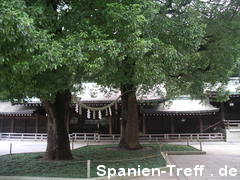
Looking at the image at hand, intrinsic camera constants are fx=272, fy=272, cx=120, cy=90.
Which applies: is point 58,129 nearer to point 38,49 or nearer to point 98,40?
point 98,40

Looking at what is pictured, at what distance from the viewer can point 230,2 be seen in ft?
40.1

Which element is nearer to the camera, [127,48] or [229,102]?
[127,48]

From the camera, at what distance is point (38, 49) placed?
7.17 m

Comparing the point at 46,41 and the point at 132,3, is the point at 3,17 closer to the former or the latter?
the point at 46,41

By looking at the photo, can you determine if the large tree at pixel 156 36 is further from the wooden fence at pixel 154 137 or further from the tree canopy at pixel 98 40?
the wooden fence at pixel 154 137

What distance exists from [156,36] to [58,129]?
283 inches

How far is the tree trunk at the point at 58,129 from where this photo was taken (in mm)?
13742

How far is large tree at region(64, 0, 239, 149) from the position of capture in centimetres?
834

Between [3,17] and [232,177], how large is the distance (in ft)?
29.7

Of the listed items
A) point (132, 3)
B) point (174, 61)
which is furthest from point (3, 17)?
point (174, 61)

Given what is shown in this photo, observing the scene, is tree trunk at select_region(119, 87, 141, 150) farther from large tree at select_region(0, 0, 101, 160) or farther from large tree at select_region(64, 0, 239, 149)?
large tree at select_region(0, 0, 101, 160)

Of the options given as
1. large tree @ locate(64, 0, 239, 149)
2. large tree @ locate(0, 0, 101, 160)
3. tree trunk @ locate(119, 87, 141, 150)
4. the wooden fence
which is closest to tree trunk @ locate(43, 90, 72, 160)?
large tree @ locate(0, 0, 101, 160)

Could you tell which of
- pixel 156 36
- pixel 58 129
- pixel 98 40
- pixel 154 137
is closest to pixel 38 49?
pixel 98 40

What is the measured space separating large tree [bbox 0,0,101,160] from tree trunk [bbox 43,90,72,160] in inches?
131
